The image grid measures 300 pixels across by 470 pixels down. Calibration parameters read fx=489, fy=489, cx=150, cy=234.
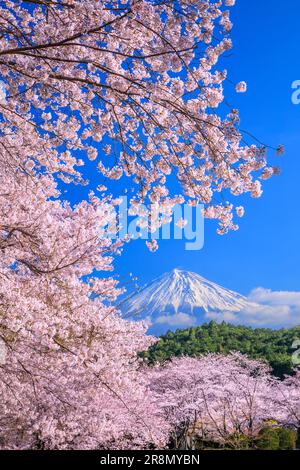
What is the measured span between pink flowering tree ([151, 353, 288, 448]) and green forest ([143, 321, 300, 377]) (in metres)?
11.9

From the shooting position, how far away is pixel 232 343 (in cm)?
4569

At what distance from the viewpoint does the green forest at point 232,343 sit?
39.3 m

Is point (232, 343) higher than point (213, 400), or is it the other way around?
point (232, 343)

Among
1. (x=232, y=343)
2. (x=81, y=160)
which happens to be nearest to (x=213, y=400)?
(x=81, y=160)

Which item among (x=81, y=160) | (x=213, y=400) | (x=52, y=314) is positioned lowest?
(x=213, y=400)

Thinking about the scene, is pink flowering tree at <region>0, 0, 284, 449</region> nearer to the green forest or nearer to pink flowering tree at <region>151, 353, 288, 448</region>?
pink flowering tree at <region>151, 353, 288, 448</region>

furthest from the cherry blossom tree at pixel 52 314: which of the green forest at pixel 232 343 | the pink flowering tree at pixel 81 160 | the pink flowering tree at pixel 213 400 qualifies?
the green forest at pixel 232 343

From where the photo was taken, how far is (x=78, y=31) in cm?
562

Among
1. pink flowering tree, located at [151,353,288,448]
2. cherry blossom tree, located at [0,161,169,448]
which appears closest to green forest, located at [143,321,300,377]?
pink flowering tree, located at [151,353,288,448]

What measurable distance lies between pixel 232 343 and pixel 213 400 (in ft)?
73.0

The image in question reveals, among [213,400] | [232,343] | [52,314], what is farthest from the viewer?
[232,343]

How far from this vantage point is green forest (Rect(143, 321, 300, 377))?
39.3m

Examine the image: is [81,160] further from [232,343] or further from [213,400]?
[232,343]

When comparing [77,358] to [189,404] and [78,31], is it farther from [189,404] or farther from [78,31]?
[189,404]
